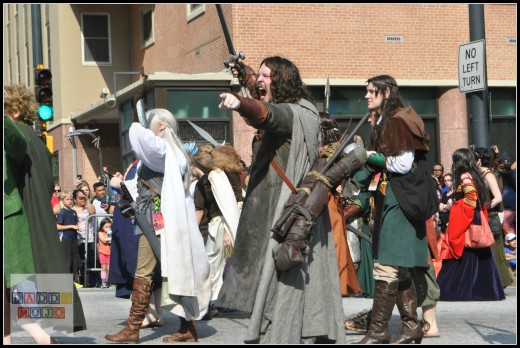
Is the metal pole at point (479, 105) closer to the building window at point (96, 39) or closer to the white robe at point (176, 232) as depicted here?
the white robe at point (176, 232)

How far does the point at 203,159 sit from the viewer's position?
33.6 ft

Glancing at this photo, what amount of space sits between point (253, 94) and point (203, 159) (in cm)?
314

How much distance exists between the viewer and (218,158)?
1032 centimetres

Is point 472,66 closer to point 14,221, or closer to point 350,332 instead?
point 350,332

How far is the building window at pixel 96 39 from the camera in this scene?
32375 mm

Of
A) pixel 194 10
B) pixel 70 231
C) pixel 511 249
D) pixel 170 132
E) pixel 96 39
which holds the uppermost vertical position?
pixel 96 39

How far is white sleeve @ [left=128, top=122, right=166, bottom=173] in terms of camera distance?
812cm

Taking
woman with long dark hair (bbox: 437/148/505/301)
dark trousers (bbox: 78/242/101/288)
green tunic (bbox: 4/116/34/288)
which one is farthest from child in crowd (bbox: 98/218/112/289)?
green tunic (bbox: 4/116/34/288)

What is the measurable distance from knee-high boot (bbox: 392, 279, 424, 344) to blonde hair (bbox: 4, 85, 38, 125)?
296 cm

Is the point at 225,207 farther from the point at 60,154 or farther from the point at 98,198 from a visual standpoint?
the point at 60,154

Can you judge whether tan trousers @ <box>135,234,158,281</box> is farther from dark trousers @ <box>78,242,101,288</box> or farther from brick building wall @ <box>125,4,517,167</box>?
brick building wall @ <box>125,4,517,167</box>

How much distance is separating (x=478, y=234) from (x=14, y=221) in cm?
625

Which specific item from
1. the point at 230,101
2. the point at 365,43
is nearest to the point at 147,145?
the point at 230,101

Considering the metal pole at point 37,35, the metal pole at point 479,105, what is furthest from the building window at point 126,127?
the metal pole at point 479,105
